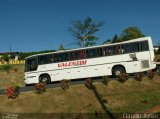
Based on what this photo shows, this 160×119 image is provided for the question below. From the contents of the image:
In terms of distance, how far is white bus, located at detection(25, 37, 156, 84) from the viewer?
98.2 ft

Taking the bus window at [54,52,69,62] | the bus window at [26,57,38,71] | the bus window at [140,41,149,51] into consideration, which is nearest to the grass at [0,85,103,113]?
the bus window at [54,52,69,62]

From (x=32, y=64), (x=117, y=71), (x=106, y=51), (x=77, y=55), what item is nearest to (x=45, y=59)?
(x=32, y=64)

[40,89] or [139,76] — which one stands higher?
[139,76]

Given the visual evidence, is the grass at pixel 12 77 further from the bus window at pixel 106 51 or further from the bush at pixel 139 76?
the bush at pixel 139 76

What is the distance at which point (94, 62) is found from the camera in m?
31.3

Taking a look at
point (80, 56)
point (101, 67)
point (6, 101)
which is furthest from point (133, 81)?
point (6, 101)

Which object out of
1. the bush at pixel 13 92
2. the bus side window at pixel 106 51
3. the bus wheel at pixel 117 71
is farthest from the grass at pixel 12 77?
the bush at pixel 13 92

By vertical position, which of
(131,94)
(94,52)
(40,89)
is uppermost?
(94,52)

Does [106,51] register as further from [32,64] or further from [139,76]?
[32,64]

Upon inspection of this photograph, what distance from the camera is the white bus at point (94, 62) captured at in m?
29.9

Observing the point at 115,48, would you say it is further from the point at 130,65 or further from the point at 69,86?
the point at 69,86

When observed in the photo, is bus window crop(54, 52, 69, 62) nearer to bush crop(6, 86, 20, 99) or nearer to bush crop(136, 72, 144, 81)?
bush crop(6, 86, 20, 99)

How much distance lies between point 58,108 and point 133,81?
305 inches

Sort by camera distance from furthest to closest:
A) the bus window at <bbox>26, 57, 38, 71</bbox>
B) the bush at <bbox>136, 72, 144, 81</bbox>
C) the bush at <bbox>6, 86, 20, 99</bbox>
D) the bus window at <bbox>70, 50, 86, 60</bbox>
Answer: the bus window at <bbox>26, 57, 38, 71</bbox> < the bus window at <bbox>70, 50, 86, 60</bbox> < the bush at <bbox>136, 72, 144, 81</bbox> < the bush at <bbox>6, 86, 20, 99</bbox>
